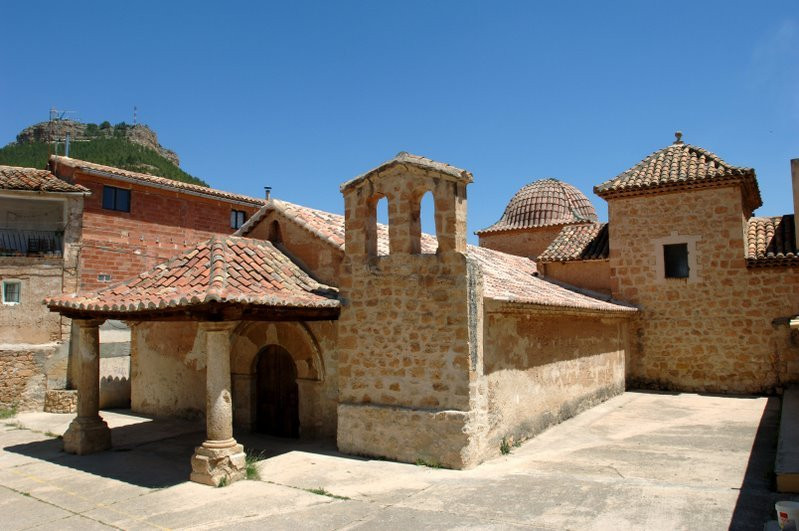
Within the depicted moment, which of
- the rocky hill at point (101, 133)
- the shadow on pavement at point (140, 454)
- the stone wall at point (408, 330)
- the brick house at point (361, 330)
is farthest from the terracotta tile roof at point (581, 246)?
the rocky hill at point (101, 133)

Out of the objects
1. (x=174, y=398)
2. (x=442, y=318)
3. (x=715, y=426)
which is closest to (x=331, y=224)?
(x=442, y=318)

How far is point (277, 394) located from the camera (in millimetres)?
10117

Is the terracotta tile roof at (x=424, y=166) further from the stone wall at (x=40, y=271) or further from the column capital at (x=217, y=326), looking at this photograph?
the stone wall at (x=40, y=271)

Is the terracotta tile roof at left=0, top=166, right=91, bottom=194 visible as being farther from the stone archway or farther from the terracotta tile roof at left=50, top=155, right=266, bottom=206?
the stone archway

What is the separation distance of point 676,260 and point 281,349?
1036cm

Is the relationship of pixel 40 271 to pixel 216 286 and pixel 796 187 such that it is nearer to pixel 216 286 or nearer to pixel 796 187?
pixel 216 286

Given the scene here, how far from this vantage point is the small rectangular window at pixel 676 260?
14.7 meters

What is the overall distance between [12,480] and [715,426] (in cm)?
1089

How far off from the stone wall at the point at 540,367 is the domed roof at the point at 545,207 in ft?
25.4

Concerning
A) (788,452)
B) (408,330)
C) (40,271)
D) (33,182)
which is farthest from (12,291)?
(788,452)

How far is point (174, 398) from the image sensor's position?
38.6 feet

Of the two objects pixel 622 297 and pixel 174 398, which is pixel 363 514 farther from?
pixel 622 297

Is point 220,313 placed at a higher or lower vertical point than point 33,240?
lower

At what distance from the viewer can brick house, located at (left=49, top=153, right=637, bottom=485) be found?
7621 mm
